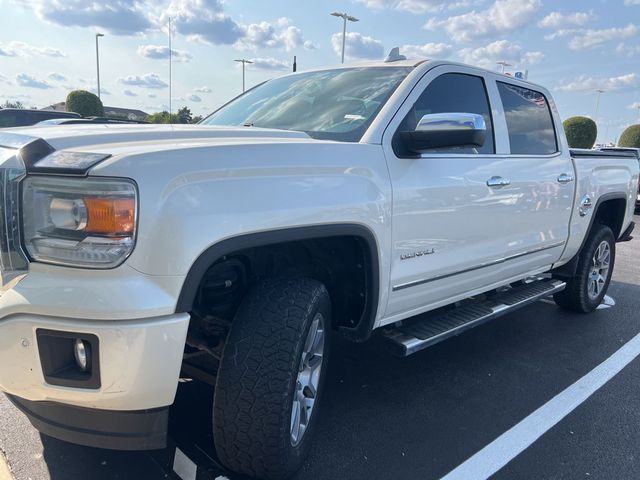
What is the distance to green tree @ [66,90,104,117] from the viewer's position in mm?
26969

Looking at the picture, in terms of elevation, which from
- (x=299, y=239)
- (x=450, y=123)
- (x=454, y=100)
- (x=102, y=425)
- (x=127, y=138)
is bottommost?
(x=102, y=425)

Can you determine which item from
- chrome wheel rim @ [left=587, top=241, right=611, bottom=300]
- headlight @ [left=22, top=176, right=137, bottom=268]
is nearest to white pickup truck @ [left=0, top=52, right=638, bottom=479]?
headlight @ [left=22, top=176, right=137, bottom=268]

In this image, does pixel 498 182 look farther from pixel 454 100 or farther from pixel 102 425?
pixel 102 425

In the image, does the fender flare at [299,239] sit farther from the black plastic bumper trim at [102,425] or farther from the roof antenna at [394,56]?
A: the roof antenna at [394,56]

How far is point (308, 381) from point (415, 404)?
101 centimetres

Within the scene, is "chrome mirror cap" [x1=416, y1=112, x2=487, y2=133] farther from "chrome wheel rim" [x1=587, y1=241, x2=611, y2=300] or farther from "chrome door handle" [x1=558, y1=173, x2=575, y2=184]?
"chrome wheel rim" [x1=587, y1=241, x2=611, y2=300]

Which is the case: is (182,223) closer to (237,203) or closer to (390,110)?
(237,203)

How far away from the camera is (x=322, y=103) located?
332 cm

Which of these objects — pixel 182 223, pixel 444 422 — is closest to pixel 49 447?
pixel 182 223

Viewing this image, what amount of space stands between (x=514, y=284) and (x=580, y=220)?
0.80 m

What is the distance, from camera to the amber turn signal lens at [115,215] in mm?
1852

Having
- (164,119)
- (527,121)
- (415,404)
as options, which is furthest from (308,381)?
(164,119)

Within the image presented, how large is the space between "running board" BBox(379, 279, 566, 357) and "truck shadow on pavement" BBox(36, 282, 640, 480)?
44 cm

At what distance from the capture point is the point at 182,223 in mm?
1899
